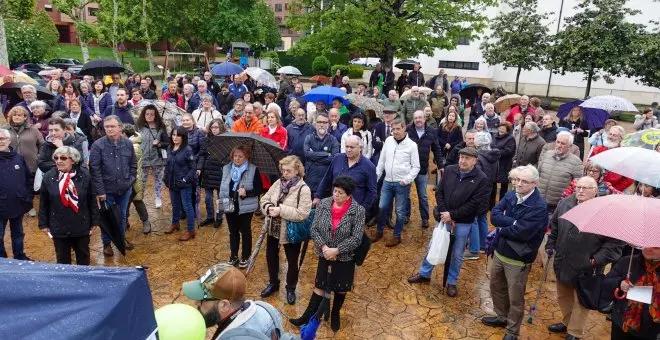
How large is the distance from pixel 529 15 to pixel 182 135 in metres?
25.5

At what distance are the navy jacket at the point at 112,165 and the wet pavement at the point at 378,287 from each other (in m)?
1.07

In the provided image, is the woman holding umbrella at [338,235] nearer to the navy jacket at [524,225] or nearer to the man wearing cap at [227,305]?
the navy jacket at [524,225]

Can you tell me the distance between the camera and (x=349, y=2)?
795 inches

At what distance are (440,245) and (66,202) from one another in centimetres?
423

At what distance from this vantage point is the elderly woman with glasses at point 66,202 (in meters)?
5.05

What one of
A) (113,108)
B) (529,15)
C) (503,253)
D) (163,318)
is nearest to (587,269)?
(503,253)

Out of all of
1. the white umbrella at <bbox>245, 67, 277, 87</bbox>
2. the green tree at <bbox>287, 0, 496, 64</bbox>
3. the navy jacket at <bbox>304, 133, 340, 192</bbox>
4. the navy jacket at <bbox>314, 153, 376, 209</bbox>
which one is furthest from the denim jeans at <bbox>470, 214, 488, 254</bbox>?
the green tree at <bbox>287, 0, 496, 64</bbox>

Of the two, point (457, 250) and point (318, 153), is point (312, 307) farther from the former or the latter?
point (318, 153)

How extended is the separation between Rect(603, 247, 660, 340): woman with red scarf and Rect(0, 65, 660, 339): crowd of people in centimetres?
2

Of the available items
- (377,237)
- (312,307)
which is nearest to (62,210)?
(312,307)

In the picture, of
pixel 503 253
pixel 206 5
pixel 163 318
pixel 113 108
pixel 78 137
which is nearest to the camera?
pixel 163 318

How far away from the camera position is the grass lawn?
4012cm

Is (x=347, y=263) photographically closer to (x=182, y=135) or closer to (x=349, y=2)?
(x=182, y=135)

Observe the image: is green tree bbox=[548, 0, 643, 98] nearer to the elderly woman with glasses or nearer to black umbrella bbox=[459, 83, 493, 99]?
black umbrella bbox=[459, 83, 493, 99]
